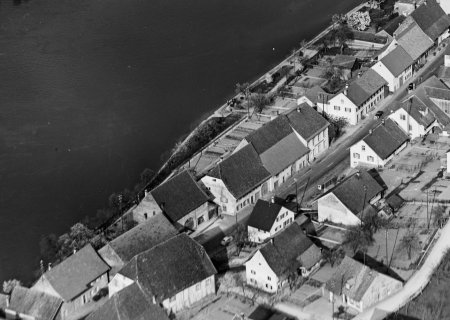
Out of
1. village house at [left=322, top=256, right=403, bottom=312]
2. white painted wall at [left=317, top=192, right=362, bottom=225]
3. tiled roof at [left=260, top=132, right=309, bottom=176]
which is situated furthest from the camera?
tiled roof at [left=260, top=132, right=309, bottom=176]

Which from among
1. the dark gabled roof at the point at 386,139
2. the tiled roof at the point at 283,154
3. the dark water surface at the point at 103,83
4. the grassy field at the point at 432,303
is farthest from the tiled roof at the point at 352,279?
the dark water surface at the point at 103,83

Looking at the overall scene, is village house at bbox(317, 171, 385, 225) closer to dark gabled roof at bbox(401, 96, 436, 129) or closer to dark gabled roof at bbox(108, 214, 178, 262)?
dark gabled roof at bbox(108, 214, 178, 262)

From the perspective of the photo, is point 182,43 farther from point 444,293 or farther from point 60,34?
point 444,293

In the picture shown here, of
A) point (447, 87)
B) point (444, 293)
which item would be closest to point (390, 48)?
point (447, 87)

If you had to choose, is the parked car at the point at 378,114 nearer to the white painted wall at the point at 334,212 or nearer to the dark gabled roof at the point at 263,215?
the white painted wall at the point at 334,212

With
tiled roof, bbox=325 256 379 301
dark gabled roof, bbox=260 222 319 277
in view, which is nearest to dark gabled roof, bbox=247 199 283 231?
dark gabled roof, bbox=260 222 319 277

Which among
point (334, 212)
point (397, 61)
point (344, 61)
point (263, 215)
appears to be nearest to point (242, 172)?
point (263, 215)

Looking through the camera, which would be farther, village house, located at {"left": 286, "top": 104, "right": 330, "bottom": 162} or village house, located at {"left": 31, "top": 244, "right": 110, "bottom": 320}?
village house, located at {"left": 286, "top": 104, "right": 330, "bottom": 162}

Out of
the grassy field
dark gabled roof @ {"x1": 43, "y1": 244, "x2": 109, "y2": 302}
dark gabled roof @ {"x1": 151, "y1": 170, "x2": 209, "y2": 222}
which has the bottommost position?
the grassy field
